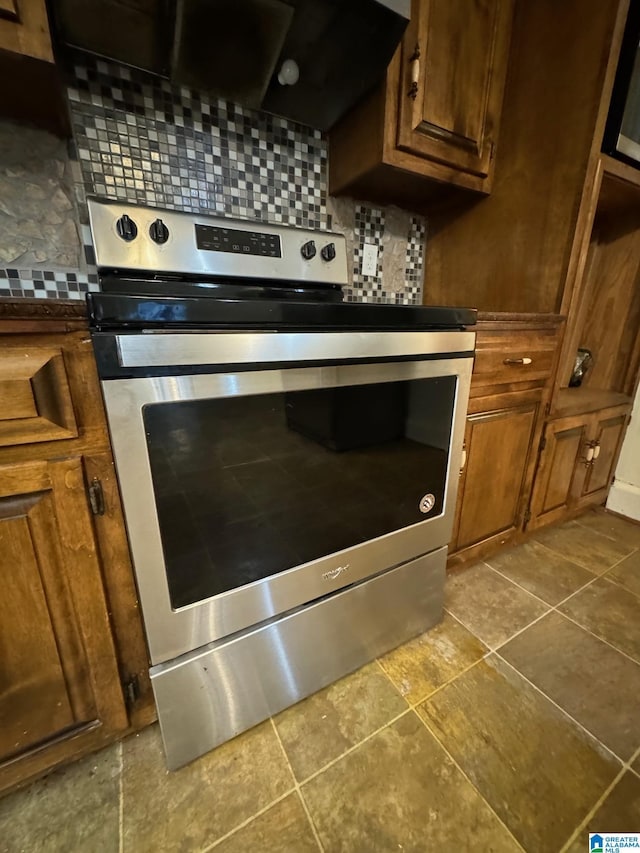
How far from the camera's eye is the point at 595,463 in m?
1.67

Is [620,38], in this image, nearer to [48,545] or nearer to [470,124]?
[470,124]

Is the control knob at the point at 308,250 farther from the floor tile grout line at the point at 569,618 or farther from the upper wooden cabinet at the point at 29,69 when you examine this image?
the floor tile grout line at the point at 569,618

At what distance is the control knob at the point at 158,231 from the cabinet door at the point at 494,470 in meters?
1.02

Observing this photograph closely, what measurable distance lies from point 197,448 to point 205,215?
2.33 ft

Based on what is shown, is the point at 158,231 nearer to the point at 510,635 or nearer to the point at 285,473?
the point at 285,473

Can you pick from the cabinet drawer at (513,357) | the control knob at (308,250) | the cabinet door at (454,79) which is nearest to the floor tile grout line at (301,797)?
the cabinet drawer at (513,357)

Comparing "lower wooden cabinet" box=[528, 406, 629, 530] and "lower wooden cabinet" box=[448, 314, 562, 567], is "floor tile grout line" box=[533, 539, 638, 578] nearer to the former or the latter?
"lower wooden cabinet" box=[528, 406, 629, 530]

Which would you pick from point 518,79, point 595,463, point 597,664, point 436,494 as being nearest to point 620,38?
point 518,79

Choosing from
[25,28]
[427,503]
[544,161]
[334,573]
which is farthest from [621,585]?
[25,28]

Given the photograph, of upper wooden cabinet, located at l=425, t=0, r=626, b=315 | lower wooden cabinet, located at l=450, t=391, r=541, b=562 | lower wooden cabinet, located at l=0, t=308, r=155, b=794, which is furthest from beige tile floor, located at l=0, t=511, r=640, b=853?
upper wooden cabinet, located at l=425, t=0, r=626, b=315

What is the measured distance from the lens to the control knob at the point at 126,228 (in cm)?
88

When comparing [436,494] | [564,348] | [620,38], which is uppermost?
[620,38]

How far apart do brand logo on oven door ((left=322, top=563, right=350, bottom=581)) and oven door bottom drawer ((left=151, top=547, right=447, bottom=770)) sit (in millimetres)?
65

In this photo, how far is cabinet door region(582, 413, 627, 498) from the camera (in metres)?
1.60
